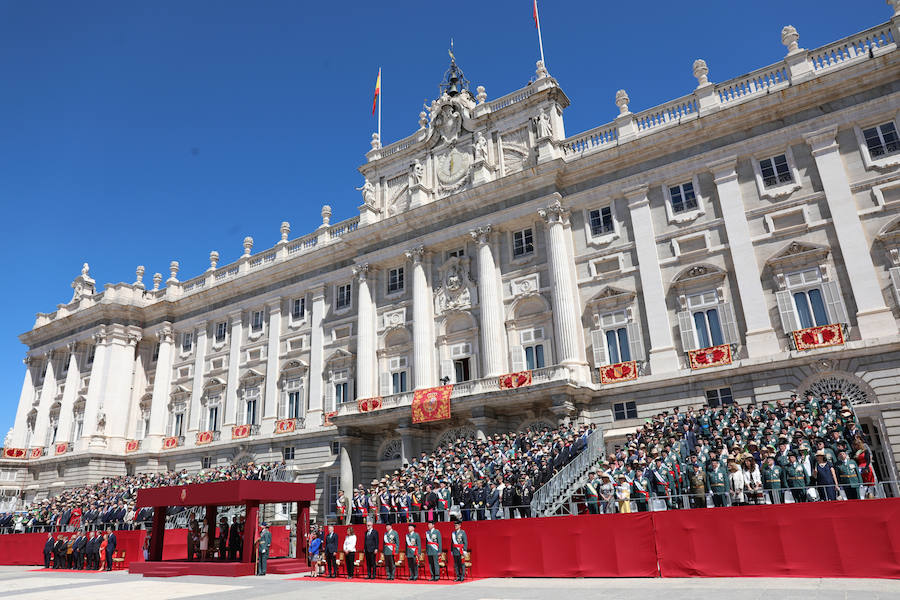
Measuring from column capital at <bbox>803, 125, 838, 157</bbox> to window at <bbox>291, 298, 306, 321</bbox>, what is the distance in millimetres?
28791

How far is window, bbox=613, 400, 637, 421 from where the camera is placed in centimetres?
2605

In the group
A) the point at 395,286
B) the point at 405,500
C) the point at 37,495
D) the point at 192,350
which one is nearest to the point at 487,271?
the point at 395,286

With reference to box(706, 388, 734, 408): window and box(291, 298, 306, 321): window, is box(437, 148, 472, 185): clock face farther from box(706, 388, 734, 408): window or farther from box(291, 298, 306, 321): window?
box(706, 388, 734, 408): window

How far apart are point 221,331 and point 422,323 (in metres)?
18.3

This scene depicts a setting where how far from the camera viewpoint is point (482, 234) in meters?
31.8

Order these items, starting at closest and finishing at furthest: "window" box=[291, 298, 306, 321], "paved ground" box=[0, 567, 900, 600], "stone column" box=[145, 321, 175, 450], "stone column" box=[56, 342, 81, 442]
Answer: "paved ground" box=[0, 567, 900, 600]
"window" box=[291, 298, 306, 321]
"stone column" box=[145, 321, 175, 450]
"stone column" box=[56, 342, 81, 442]

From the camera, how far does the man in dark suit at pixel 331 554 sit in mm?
18531

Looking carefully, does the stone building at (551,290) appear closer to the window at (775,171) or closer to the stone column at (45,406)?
the window at (775,171)

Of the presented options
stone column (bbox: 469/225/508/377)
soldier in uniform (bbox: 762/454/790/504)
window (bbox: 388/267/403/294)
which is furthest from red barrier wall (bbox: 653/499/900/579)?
window (bbox: 388/267/403/294)

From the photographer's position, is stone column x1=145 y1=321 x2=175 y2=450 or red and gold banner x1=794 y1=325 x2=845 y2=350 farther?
stone column x1=145 y1=321 x2=175 y2=450

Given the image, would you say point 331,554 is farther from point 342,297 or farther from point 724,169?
point 724,169

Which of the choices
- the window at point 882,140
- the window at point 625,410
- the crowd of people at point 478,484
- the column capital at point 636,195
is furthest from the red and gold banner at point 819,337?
the column capital at point 636,195

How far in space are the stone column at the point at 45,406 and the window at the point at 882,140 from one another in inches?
2183

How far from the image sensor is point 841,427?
669 inches
